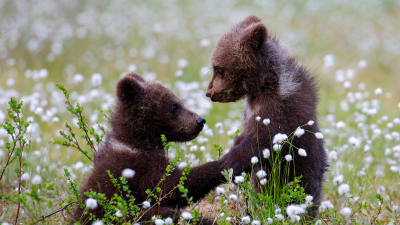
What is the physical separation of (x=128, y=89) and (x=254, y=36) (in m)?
1.35

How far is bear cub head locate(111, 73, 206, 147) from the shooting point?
153 inches

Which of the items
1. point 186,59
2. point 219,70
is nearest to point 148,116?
point 219,70

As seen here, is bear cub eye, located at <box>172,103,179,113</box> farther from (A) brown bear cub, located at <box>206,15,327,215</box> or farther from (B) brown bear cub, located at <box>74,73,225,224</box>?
(A) brown bear cub, located at <box>206,15,327,215</box>

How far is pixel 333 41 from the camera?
50.7 feet

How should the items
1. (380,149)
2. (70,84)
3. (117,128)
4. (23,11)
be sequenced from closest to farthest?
(117,128)
(380,149)
(70,84)
(23,11)

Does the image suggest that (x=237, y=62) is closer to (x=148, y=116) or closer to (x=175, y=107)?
(x=175, y=107)

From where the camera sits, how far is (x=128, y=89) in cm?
387

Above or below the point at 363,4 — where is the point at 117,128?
below

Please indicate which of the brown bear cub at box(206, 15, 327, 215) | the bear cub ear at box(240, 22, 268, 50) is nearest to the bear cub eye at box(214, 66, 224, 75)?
the brown bear cub at box(206, 15, 327, 215)

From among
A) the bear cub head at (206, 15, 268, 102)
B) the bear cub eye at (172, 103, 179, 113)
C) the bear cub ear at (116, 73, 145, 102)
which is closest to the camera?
the bear cub ear at (116, 73, 145, 102)

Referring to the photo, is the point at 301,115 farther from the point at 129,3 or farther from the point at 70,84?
the point at 129,3

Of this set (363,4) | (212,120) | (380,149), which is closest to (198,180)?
(380,149)

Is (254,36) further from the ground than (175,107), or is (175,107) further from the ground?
(254,36)

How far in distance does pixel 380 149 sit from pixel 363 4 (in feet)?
51.3
